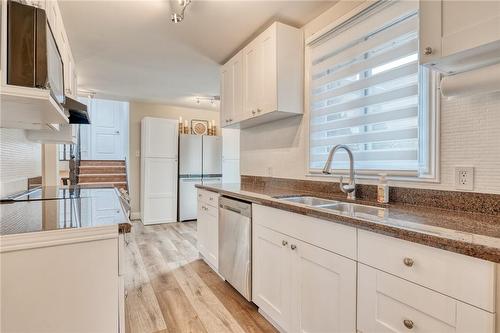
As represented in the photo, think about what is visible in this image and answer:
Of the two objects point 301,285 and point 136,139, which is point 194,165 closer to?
point 136,139

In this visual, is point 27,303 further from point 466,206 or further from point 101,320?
point 466,206

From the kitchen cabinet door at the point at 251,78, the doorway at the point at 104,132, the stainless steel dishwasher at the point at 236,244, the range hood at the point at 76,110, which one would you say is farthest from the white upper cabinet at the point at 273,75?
the doorway at the point at 104,132

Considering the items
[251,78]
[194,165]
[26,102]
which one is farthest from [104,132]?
[26,102]

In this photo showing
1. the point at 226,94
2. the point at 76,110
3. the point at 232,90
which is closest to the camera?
the point at 76,110

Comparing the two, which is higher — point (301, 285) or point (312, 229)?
point (312, 229)

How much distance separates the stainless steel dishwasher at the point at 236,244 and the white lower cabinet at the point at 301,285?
9 cm

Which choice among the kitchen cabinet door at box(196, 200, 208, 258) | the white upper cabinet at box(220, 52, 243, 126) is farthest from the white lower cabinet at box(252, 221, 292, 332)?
the white upper cabinet at box(220, 52, 243, 126)

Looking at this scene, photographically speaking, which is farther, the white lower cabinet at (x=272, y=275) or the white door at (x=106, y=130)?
the white door at (x=106, y=130)

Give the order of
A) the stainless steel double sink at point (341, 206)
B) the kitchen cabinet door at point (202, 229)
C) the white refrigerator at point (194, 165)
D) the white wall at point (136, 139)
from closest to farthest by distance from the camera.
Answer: the stainless steel double sink at point (341, 206) → the kitchen cabinet door at point (202, 229) → the white refrigerator at point (194, 165) → the white wall at point (136, 139)

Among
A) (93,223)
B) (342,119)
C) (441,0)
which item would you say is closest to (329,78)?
(342,119)

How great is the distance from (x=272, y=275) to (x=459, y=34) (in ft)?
5.34

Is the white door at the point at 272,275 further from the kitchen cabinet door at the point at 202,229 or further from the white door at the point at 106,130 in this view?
the white door at the point at 106,130

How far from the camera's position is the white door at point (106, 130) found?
6742 mm

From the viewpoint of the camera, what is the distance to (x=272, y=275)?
185 cm
